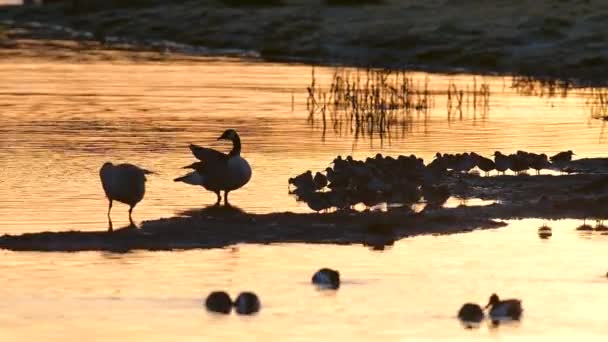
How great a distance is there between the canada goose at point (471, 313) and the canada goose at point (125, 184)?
269 inches

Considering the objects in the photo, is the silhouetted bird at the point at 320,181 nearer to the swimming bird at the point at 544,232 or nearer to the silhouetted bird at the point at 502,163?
the silhouetted bird at the point at 502,163

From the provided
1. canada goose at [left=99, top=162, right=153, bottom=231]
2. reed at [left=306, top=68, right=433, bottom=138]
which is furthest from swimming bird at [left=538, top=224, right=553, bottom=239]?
reed at [left=306, top=68, right=433, bottom=138]

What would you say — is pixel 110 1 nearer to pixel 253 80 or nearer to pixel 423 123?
pixel 253 80

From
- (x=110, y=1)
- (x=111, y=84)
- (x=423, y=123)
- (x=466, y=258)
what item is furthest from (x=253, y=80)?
(x=110, y=1)

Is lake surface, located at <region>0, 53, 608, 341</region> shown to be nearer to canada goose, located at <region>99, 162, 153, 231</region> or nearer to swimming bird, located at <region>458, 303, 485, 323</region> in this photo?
swimming bird, located at <region>458, 303, 485, 323</region>

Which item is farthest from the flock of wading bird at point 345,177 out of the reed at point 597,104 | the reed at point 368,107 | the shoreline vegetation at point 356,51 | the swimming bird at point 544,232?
the reed at point 597,104

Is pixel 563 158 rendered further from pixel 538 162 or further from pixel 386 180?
pixel 386 180

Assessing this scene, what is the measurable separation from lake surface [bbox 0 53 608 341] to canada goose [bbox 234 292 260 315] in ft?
0.64

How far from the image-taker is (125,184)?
21312 millimetres

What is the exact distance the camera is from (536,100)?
141 feet

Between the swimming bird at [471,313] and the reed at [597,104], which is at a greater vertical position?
the swimming bird at [471,313]

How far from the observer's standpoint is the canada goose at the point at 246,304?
1554cm

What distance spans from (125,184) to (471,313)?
721 centimetres

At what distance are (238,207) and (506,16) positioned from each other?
37.5 m
